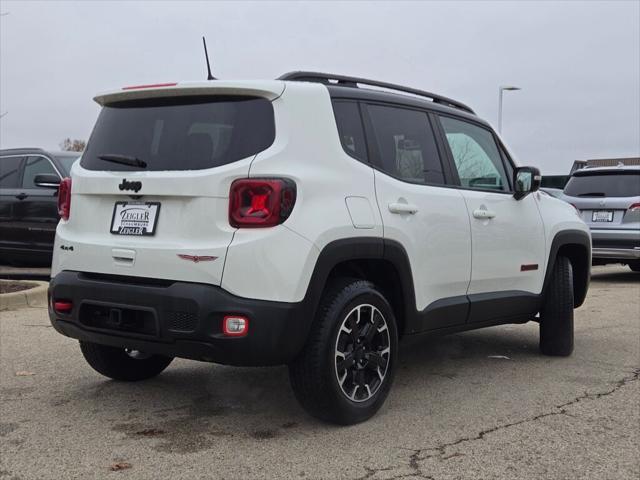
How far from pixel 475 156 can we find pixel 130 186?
98.1 inches

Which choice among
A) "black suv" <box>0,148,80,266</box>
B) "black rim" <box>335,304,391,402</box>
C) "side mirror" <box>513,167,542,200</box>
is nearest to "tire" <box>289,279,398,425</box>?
"black rim" <box>335,304,391,402</box>

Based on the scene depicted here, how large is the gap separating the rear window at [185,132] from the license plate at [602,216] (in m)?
8.42

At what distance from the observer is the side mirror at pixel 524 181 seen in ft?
17.4

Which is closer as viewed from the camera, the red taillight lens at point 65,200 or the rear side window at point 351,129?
the rear side window at point 351,129

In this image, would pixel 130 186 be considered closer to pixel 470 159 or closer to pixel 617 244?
pixel 470 159

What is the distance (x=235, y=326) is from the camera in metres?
3.46

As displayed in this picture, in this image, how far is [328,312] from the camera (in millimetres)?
3715

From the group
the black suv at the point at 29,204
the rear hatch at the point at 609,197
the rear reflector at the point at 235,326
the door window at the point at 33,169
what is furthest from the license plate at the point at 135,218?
the rear hatch at the point at 609,197

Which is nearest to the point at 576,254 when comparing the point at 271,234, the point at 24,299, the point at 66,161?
the point at 271,234

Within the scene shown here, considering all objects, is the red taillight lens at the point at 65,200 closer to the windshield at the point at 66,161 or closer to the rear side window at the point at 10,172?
the windshield at the point at 66,161

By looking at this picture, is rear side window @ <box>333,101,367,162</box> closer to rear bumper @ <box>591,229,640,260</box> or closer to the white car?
the white car

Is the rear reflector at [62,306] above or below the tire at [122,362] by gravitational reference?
above

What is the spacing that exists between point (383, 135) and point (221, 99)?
1.02 metres

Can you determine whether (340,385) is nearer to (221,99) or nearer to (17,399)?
(221,99)
